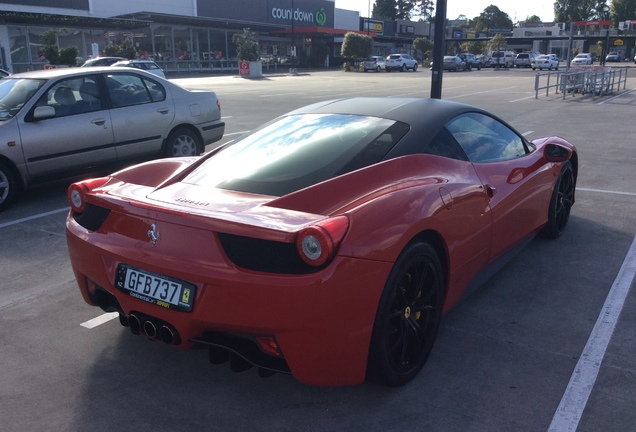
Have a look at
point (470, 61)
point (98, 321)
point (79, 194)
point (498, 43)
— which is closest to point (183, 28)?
point (470, 61)

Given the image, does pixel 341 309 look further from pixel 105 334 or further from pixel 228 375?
pixel 105 334

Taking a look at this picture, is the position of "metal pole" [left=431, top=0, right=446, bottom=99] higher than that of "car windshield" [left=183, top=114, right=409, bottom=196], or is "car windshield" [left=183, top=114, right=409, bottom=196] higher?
"metal pole" [left=431, top=0, right=446, bottom=99]

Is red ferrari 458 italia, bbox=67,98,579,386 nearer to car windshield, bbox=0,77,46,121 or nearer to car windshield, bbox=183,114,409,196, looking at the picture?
car windshield, bbox=183,114,409,196

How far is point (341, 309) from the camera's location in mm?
2631

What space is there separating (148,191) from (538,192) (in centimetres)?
298

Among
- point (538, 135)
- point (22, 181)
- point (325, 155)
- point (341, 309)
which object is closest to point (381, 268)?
point (341, 309)

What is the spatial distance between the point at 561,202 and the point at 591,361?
7.52ft

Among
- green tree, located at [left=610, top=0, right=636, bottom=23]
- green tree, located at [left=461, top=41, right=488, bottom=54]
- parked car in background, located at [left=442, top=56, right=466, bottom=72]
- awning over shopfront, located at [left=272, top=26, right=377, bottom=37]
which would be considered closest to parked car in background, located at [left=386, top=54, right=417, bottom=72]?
parked car in background, located at [left=442, top=56, right=466, bottom=72]

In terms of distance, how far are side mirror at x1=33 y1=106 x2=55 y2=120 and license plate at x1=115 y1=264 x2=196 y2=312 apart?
450cm

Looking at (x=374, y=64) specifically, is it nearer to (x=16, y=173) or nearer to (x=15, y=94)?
(x=15, y=94)

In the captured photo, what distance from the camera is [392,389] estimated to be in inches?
122

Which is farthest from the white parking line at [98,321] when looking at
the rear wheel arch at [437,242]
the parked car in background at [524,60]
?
the parked car in background at [524,60]

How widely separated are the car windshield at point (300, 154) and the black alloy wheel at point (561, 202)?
2.13m

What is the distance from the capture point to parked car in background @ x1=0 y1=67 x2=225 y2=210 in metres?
6.72
